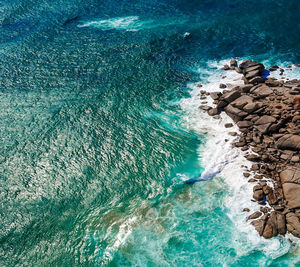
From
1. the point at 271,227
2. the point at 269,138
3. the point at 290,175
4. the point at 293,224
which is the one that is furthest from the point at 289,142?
the point at 271,227

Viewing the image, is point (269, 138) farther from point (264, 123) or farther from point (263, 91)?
point (263, 91)

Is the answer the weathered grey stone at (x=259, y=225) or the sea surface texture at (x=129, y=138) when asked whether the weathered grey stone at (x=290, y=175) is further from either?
the weathered grey stone at (x=259, y=225)

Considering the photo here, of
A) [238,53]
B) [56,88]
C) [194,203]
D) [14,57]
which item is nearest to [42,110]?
[56,88]

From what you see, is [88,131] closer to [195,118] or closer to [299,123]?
[195,118]

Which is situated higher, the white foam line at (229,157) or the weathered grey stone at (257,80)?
the weathered grey stone at (257,80)

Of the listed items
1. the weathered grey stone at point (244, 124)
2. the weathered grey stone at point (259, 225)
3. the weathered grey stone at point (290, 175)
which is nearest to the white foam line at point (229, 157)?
the weathered grey stone at point (259, 225)
